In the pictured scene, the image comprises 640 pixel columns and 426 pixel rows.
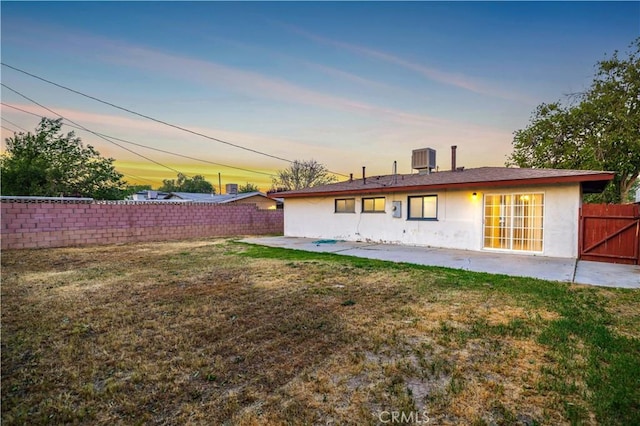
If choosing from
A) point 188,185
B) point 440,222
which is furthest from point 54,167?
point 188,185

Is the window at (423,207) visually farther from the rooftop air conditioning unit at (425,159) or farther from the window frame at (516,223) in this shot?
the rooftop air conditioning unit at (425,159)

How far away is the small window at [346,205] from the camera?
1259 centimetres

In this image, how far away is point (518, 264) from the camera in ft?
23.2

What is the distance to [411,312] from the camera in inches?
152

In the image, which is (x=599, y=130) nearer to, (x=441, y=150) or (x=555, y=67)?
(x=555, y=67)

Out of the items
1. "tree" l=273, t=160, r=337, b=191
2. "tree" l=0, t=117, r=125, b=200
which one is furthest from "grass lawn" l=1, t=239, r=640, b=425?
"tree" l=273, t=160, r=337, b=191

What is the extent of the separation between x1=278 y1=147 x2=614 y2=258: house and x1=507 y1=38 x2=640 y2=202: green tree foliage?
671 cm

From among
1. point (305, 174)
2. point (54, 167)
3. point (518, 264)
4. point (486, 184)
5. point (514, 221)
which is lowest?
point (518, 264)

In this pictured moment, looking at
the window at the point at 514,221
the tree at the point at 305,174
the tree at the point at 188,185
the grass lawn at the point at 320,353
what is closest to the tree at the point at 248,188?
the tree at the point at 188,185

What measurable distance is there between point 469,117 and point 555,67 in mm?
3432

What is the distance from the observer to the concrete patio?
565 centimetres

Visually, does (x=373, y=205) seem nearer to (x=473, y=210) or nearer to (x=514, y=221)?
(x=473, y=210)

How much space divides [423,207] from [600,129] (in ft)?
38.6

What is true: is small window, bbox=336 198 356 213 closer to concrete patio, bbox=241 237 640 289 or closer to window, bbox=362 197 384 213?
window, bbox=362 197 384 213
